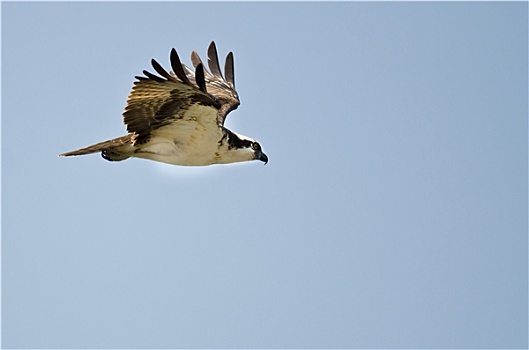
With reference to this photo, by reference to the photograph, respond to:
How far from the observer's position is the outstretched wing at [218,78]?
17844mm

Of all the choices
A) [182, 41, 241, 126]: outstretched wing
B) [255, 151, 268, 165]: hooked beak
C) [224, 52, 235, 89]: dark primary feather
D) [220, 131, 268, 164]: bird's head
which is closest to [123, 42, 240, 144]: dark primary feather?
[220, 131, 268, 164]: bird's head

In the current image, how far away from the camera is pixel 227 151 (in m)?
16.2

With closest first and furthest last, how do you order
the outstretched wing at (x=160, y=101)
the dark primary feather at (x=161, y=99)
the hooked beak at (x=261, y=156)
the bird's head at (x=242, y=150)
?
the dark primary feather at (x=161, y=99)
the outstretched wing at (x=160, y=101)
the bird's head at (x=242, y=150)
the hooked beak at (x=261, y=156)

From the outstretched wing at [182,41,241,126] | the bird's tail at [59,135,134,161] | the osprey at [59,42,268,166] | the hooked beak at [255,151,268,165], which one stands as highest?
the outstretched wing at [182,41,241,126]

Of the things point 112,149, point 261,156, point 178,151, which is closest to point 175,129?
point 178,151

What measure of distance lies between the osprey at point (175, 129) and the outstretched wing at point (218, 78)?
1.05 meters

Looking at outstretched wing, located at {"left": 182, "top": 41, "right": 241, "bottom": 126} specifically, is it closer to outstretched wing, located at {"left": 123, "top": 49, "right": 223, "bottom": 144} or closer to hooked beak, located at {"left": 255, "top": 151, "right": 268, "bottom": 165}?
hooked beak, located at {"left": 255, "top": 151, "right": 268, "bottom": 165}

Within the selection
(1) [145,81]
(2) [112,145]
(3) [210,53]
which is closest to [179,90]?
(1) [145,81]

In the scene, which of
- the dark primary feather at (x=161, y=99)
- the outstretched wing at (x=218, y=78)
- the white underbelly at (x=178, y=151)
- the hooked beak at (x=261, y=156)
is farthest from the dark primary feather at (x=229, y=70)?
the white underbelly at (x=178, y=151)

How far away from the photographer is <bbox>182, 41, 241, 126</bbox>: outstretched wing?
17844mm

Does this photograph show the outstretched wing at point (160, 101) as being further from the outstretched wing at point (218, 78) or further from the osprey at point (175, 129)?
the outstretched wing at point (218, 78)

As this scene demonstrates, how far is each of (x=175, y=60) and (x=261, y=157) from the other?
355 centimetres

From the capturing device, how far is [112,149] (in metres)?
15.8

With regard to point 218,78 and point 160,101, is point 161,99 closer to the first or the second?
point 160,101
